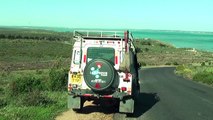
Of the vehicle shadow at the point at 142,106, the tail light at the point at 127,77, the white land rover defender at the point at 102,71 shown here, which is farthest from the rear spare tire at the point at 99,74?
the vehicle shadow at the point at 142,106

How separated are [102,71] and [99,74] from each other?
13 centimetres

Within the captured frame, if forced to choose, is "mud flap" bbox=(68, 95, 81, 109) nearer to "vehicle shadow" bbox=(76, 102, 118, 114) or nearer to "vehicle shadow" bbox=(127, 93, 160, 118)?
"vehicle shadow" bbox=(76, 102, 118, 114)

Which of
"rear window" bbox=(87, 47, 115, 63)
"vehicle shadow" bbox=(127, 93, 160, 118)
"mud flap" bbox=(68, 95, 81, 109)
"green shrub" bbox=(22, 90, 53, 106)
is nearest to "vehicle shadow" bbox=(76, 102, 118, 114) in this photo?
"mud flap" bbox=(68, 95, 81, 109)

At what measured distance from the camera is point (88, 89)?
43.7ft

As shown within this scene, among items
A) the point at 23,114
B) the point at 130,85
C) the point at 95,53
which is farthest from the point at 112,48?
the point at 23,114

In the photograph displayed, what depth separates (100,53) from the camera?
13.9 m

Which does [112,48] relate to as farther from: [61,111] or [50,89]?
[50,89]

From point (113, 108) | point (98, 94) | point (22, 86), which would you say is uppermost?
point (98, 94)

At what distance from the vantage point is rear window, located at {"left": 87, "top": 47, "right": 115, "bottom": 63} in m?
13.8

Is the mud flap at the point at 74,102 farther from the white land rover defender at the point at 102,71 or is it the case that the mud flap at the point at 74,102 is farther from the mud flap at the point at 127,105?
the mud flap at the point at 127,105

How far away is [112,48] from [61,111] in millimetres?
2844

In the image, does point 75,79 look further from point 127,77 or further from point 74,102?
point 127,77

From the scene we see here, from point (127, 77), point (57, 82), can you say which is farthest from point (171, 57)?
point (127, 77)

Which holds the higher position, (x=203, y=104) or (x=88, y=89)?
(x=88, y=89)
